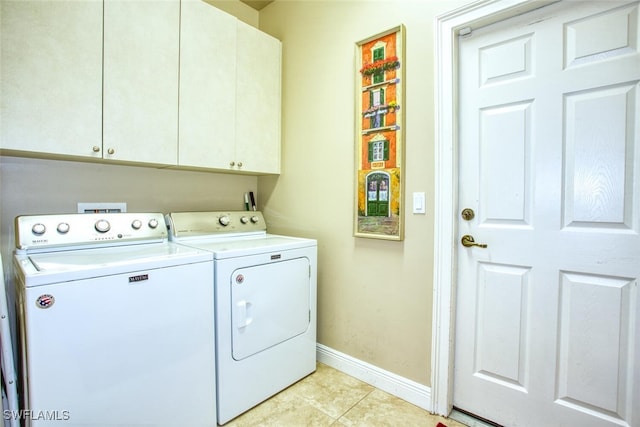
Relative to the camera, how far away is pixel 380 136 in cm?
190

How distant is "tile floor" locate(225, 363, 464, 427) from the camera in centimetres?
166

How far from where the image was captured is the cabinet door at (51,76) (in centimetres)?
137

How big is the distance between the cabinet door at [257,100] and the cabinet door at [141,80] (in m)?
0.44

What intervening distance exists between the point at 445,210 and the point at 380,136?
0.57m

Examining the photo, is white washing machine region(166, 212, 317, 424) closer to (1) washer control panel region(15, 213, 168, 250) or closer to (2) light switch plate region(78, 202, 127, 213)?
(1) washer control panel region(15, 213, 168, 250)

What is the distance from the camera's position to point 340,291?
2.18 meters

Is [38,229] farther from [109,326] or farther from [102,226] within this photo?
[109,326]

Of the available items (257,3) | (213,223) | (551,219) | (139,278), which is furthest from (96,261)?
(257,3)

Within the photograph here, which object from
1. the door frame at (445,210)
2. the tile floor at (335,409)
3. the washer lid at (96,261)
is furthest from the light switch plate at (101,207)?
→ the door frame at (445,210)

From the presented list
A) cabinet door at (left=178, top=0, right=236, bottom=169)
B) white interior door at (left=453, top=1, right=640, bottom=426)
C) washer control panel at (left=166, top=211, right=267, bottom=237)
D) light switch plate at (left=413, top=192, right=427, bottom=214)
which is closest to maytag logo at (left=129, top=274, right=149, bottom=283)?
washer control panel at (left=166, top=211, right=267, bottom=237)

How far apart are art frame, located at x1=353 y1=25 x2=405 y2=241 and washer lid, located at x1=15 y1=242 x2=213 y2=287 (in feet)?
3.16

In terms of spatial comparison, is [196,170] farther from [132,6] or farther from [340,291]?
[340,291]

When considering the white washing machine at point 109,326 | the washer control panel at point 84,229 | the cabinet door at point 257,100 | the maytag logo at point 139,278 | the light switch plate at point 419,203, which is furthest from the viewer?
the cabinet door at point 257,100

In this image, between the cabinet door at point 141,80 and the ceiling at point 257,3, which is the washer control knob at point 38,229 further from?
the ceiling at point 257,3
